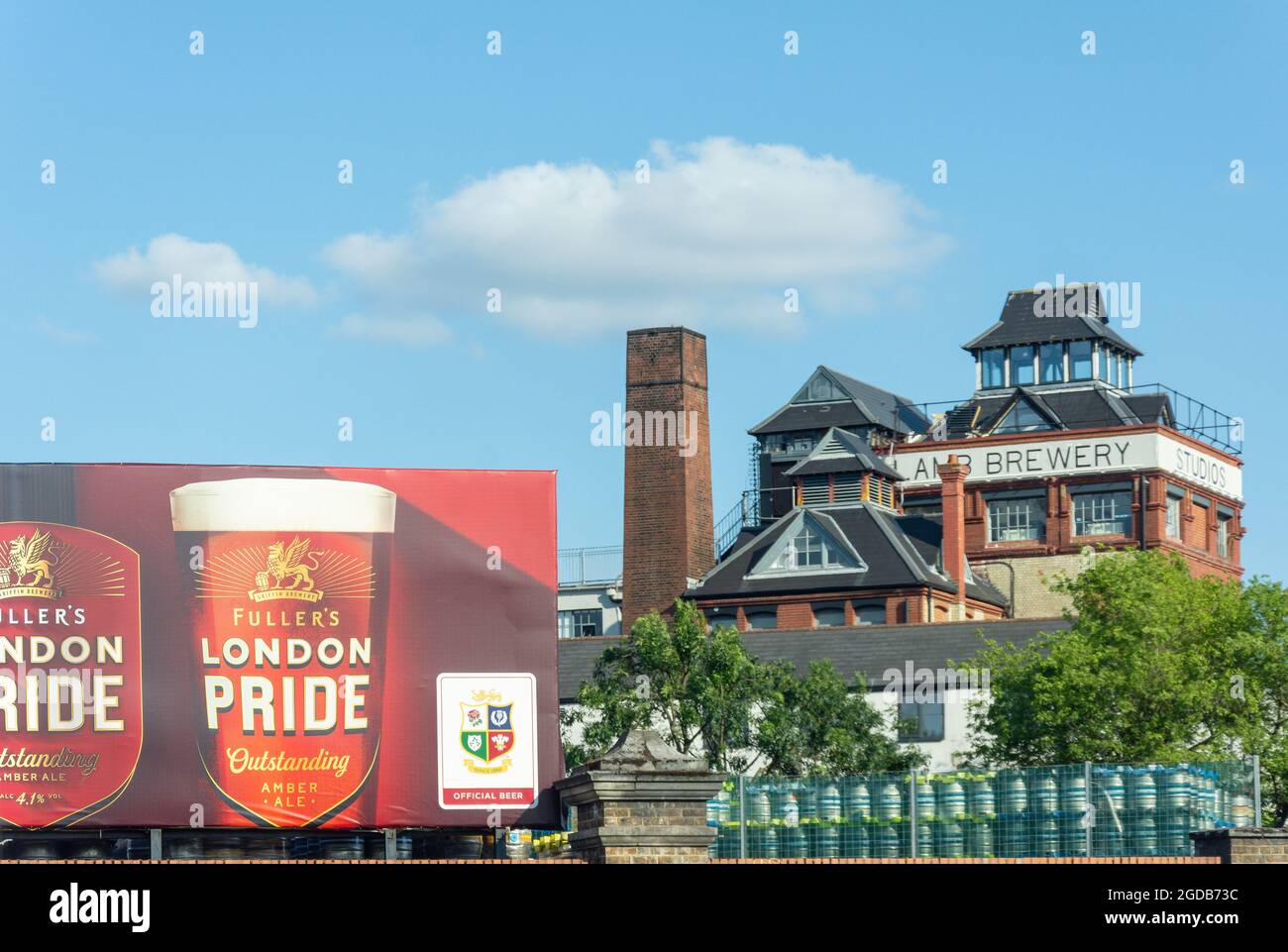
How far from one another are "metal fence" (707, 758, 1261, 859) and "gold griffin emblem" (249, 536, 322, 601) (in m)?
6.83

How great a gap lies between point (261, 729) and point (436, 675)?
267cm

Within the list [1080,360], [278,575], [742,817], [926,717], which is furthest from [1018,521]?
[742,817]

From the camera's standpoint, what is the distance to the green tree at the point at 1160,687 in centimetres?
4166

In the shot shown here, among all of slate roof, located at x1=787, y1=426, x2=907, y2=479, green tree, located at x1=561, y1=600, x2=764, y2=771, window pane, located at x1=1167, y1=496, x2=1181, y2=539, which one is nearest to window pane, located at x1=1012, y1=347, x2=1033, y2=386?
window pane, located at x1=1167, y1=496, x2=1181, y2=539

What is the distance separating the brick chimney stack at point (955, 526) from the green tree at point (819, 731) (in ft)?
88.1

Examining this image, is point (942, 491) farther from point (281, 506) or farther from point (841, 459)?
point (281, 506)

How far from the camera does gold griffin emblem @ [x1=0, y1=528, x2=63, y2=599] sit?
29.7 metres

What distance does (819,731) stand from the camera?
154 ft

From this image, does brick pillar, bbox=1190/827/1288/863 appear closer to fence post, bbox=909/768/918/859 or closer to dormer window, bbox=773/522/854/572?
fence post, bbox=909/768/918/859

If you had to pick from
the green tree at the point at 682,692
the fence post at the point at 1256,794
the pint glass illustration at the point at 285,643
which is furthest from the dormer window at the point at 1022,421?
the pint glass illustration at the point at 285,643

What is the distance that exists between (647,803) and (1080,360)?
70289 mm

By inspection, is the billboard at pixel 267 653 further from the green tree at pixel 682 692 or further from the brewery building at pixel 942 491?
the brewery building at pixel 942 491

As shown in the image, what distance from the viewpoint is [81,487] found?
30016mm
